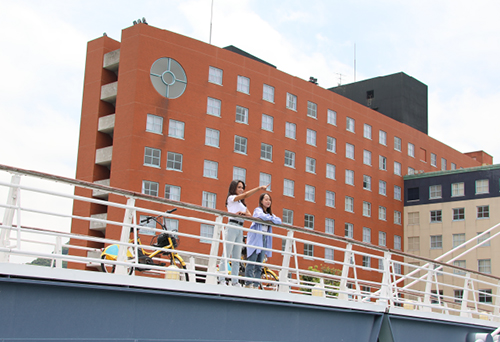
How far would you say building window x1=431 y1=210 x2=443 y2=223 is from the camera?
65250mm

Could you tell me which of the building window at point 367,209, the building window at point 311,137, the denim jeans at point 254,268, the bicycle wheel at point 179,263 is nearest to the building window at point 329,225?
the building window at point 367,209

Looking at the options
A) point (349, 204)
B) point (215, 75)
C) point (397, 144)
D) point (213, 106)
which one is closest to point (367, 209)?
point (349, 204)

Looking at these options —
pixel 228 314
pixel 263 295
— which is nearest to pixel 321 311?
pixel 263 295

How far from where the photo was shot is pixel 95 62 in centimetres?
4919

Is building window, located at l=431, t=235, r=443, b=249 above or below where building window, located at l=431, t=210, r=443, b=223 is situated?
below

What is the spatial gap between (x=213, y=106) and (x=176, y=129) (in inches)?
165

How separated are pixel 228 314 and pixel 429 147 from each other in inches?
2671

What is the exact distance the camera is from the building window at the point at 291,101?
5440 cm

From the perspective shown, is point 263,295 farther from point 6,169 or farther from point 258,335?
point 6,169

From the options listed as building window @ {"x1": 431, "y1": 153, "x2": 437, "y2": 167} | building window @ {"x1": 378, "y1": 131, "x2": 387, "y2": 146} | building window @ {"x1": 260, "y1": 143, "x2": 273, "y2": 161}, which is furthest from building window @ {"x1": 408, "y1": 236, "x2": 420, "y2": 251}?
building window @ {"x1": 260, "y1": 143, "x2": 273, "y2": 161}

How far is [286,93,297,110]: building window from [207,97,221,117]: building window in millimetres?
8046

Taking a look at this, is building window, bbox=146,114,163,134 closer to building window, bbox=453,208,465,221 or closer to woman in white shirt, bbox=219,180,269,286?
building window, bbox=453,208,465,221

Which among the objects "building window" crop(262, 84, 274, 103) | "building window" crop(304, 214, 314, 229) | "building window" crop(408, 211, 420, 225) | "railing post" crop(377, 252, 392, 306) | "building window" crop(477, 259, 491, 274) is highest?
"building window" crop(262, 84, 274, 103)

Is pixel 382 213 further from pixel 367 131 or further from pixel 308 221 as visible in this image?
pixel 308 221
